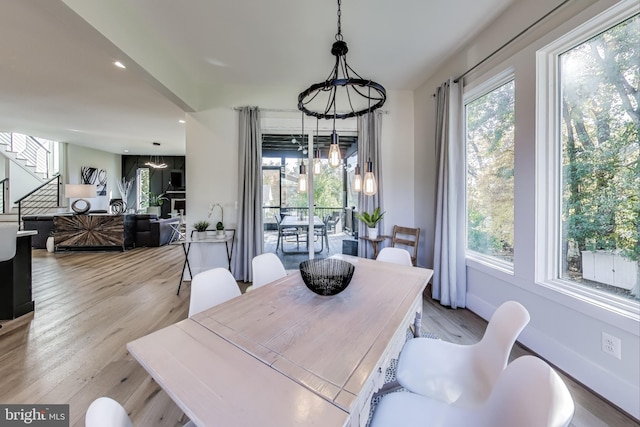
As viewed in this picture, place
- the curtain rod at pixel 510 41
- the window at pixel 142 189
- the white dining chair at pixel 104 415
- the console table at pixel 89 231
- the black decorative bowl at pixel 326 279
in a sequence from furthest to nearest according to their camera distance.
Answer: the window at pixel 142 189 → the console table at pixel 89 231 → the curtain rod at pixel 510 41 → the black decorative bowl at pixel 326 279 → the white dining chair at pixel 104 415

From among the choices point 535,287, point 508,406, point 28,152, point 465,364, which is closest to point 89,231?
point 28,152

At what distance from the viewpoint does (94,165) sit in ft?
28.0

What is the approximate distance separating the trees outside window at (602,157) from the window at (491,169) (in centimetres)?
47

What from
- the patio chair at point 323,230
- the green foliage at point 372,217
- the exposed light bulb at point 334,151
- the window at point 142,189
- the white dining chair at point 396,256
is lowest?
the white dining chair at point 396,256

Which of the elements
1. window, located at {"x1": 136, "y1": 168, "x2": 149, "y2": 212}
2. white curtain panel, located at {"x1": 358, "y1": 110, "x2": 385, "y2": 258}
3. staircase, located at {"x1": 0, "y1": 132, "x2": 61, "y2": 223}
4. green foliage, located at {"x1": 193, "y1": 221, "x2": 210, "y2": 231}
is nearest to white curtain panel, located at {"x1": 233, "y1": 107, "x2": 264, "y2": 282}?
green foliage, located at {"x1": 193, "y1": 221, "x2": 210, "y2": 231}

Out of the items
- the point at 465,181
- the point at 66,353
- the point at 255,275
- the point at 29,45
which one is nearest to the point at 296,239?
the point at 255,275

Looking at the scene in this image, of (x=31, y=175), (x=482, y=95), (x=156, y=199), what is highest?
(x=482, y=95)

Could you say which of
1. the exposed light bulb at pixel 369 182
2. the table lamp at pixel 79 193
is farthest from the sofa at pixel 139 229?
the exposed light bulb at pixel 369 182

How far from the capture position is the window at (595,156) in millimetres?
1621

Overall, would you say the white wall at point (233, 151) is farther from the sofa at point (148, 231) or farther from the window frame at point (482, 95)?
the sofa at point (148, 231)

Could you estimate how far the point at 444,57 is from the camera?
3.10 meters

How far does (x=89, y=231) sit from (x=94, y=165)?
155 inches

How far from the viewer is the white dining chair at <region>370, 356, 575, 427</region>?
2.30ft

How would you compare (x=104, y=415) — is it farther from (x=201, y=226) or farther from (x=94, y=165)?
(x=94, y=165)
